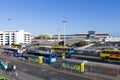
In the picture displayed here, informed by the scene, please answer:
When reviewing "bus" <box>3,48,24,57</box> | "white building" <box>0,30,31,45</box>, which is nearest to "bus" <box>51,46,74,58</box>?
"bus" <box>3,48,24,57</box>

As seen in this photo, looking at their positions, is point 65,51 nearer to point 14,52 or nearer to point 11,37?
point 14,52

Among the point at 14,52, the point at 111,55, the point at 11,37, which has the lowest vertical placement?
the point at 14,52

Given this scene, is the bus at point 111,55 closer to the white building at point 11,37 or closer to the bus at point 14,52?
the bus at point 14,52

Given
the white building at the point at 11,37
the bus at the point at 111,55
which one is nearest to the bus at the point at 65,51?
the bus at the point at 111,55

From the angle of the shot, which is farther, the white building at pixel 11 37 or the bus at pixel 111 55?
the white building at pixel 11 37

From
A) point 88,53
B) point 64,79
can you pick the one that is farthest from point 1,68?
point 88,53

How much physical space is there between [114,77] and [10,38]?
138628mm

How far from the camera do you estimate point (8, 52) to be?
72.5 m

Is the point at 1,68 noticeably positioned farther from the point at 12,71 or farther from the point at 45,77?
the point at 45,77

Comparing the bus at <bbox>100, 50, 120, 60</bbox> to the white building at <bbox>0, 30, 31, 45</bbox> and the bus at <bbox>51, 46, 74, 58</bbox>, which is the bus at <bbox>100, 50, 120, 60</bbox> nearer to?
the bus at <bbox>51, 46, 74, 58</bbox>

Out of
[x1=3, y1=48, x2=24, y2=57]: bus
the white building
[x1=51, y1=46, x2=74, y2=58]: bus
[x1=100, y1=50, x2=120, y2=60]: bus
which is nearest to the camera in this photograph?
[x1=100, y1=50, x2=120, y2=60]: bus

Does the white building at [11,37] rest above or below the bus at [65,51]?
above

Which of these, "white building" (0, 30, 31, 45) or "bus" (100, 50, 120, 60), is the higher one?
"white building" (0, 30, 31, 45)

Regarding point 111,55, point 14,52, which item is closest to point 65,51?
point 111,55
